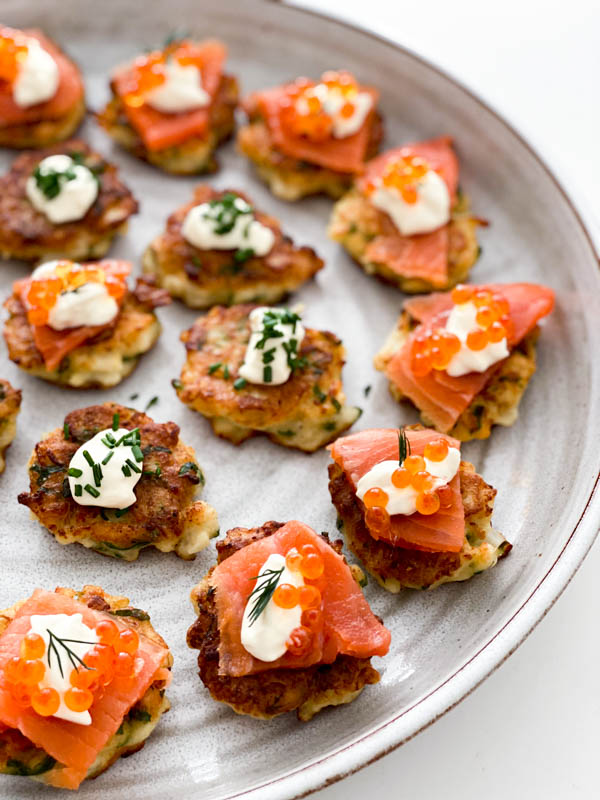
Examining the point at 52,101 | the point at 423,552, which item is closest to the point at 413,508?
the point at 423,552

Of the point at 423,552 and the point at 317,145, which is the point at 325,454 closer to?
the point at 423,552

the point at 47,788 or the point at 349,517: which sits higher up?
the point at 349,517

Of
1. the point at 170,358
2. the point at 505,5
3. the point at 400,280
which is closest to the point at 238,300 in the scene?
the point at 170,358

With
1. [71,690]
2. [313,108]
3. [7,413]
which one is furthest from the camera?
[313,108]

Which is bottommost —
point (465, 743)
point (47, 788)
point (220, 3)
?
point (47, 788)

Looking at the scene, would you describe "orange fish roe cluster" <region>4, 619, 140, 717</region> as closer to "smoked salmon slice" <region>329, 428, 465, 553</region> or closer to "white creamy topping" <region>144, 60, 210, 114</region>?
"smoked salmon slice" <region>329, 428, 465, 553</region>

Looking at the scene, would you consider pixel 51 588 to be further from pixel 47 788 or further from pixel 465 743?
pixel 465 743

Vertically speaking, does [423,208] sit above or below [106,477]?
above

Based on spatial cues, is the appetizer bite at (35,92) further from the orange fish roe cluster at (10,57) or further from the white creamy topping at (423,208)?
the white creamy topping at (423,208)

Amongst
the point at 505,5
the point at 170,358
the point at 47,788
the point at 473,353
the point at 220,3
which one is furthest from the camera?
the point at 505,5
